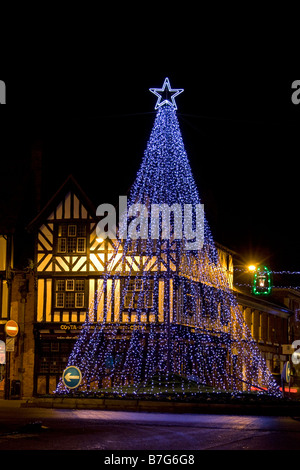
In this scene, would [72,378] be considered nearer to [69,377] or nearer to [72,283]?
[69,377]

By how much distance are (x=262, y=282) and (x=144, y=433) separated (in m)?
10.7

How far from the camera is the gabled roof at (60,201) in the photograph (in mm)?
32062

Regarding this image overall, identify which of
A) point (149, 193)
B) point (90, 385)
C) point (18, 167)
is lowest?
point (90, 385)

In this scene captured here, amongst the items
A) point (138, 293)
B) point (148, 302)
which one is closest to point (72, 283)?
point (138, 293)

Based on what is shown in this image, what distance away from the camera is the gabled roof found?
32062mm

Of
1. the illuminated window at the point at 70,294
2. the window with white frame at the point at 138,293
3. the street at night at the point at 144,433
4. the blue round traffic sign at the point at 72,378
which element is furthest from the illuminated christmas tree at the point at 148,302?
the street at night at the point at 144,433

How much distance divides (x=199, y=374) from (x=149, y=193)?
30.7ft

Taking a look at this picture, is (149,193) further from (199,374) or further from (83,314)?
(199,374)

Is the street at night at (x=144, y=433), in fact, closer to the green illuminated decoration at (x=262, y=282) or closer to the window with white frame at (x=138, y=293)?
Answer: the green illuminated decoration at (x=262, y=282)

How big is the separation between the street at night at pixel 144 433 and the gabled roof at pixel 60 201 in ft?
47.3

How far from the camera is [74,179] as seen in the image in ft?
104
